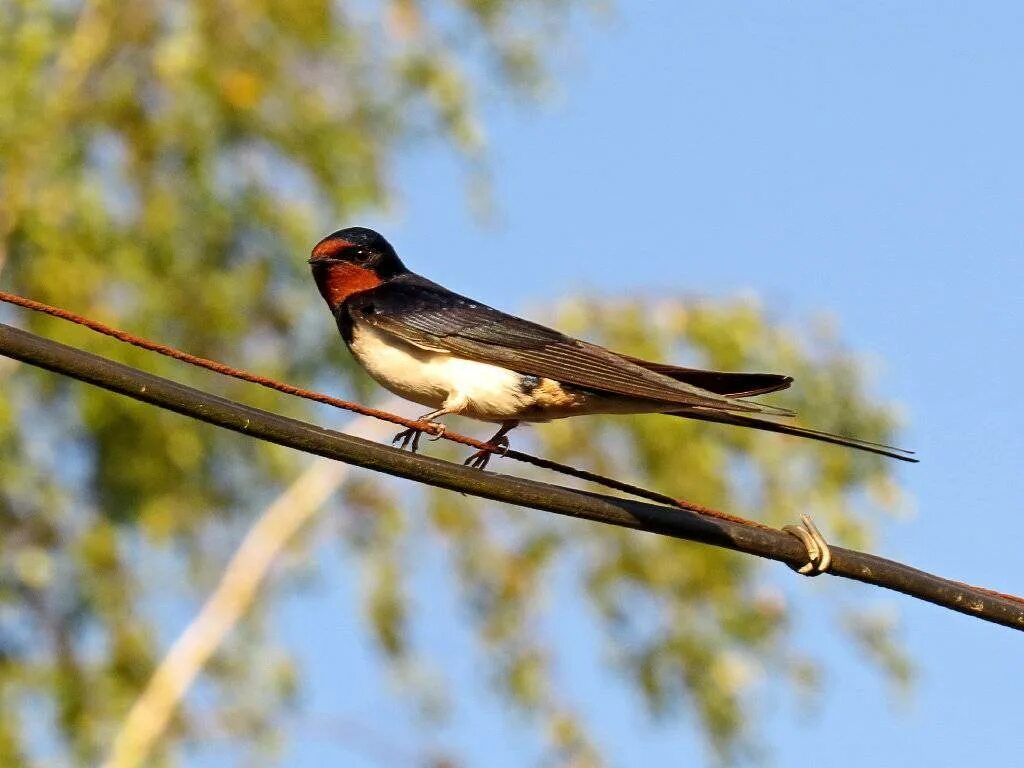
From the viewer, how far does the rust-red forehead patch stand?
5.42 meters

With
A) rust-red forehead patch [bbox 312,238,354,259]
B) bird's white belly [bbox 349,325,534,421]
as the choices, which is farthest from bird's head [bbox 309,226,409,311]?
bird's white belly [bbox 349,325,534,421]

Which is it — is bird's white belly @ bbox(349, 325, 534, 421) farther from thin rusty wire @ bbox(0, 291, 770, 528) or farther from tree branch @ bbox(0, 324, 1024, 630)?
tree branch @ bbox(0, 324, 1024, 630)

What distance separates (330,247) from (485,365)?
791 mm

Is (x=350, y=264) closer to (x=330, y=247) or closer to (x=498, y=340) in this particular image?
(x=330, y=247)

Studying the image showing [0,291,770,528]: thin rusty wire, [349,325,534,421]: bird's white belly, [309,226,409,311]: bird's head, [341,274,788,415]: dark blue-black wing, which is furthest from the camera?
[309,226,409,311]: bird's head

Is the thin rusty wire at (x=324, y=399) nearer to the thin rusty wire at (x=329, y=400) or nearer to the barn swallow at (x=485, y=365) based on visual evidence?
the thin rusty wire at (x=329, y=400)

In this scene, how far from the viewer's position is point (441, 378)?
493cm

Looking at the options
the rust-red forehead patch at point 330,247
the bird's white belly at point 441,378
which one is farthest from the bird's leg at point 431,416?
the rust-red forehead patch at point 330,247

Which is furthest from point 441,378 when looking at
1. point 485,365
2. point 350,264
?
point 350,264

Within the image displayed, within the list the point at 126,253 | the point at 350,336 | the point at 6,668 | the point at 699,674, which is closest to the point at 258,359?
the point at 126,253

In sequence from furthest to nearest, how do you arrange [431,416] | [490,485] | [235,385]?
[235,385]
[431,416]
[490,485]

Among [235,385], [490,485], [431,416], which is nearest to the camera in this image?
[490,485]

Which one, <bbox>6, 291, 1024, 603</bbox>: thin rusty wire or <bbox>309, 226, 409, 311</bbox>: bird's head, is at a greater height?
<bbox>309, 226, 409, 311</bbox>: bird's head

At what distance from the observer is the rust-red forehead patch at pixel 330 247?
5422 millimetres
